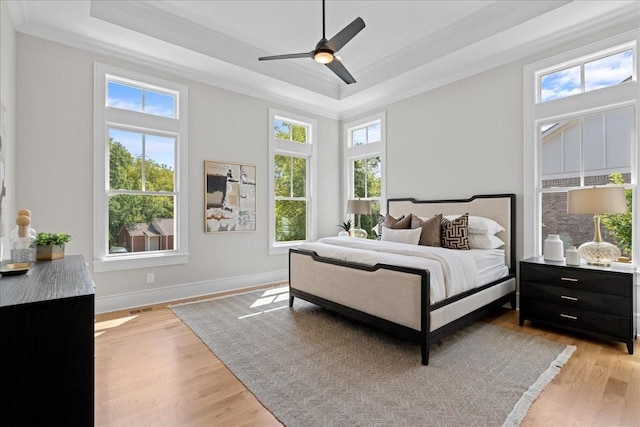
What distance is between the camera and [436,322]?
2.45 m

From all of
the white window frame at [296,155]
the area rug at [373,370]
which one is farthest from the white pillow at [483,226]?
the white window frame at [296,155]

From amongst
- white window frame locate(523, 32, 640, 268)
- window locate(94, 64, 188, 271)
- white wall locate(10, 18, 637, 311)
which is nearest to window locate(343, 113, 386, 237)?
white wall locate(10, 18, 637, 311)

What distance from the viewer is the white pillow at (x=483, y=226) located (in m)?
3.62

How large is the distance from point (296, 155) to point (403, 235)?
254 cm

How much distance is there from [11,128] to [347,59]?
3906 mm

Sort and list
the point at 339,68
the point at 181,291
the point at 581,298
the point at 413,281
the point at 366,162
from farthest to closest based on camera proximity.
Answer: the point at 366,162, the point at 181,291, the point at 339,68, the point at 581,298, the point at 413,281

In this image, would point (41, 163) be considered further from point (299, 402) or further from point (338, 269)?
point (299, 402)

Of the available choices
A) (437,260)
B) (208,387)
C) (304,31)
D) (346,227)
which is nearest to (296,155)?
(346,227)

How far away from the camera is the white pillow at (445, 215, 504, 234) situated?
3621 millimetres

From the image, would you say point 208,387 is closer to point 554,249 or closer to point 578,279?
point 578,279

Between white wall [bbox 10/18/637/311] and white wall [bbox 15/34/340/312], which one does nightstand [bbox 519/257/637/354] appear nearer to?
white wall [bbox 10/18/637/311]

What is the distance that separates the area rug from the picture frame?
1474 millimetres

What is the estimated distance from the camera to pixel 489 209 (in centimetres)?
386

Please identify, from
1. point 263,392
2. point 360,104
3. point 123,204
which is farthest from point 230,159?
point 263,392
